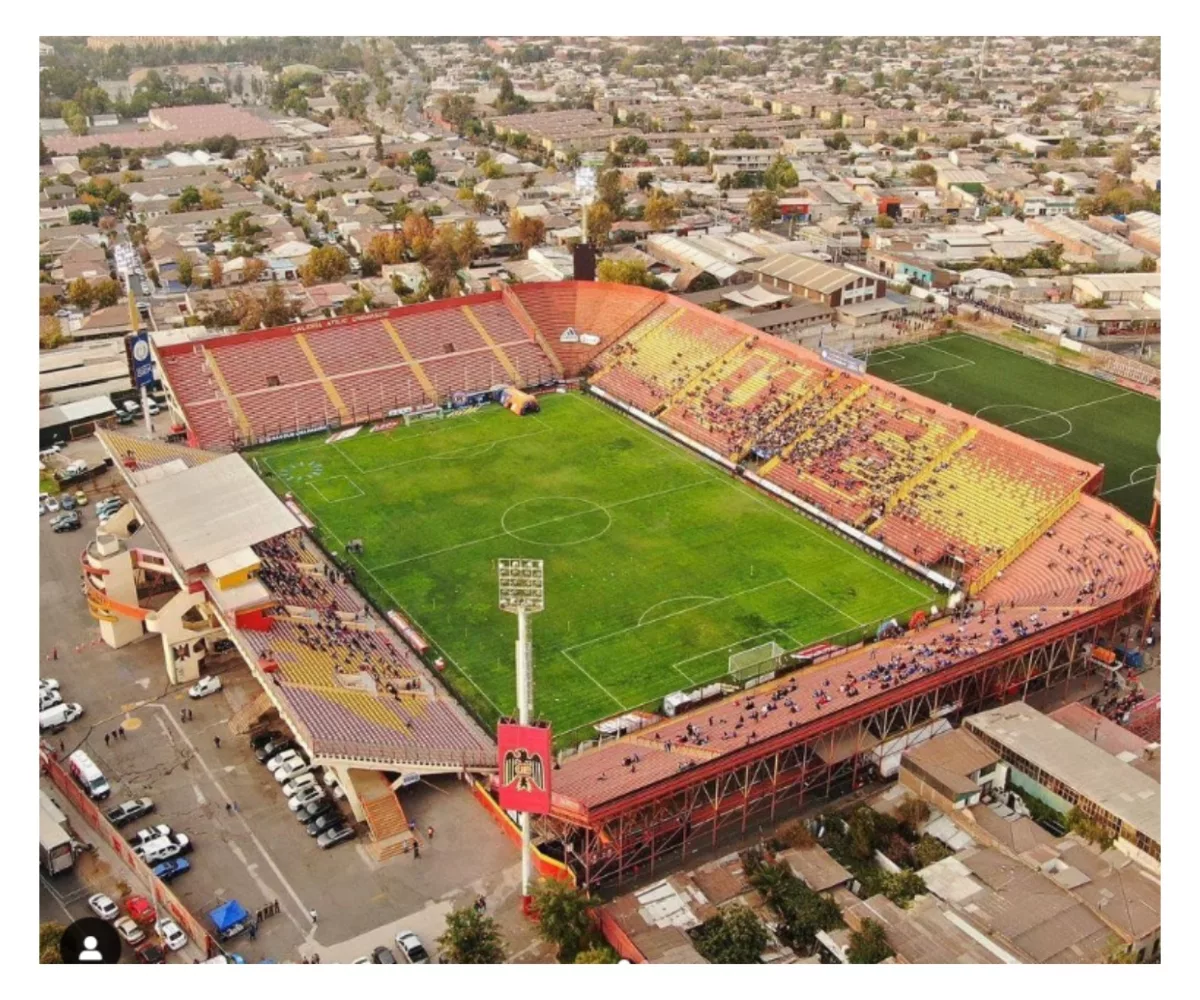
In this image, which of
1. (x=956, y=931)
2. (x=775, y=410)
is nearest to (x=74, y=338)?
(x=775, y=410)

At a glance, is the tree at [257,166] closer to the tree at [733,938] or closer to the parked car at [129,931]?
the parked car at [129,931]

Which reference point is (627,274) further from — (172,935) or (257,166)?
(172,935)

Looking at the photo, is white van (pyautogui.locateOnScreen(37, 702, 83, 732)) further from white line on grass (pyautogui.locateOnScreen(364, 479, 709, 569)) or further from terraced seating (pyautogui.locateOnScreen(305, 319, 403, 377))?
terraced seating (pyautogui.locateOnScreen(305, 319, 403, 377))

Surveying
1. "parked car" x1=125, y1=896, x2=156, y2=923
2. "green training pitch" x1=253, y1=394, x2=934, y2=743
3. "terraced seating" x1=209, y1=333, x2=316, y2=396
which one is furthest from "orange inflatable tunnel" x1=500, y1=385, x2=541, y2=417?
"parked car" x1=125, y1=896, x2=156, y2=923

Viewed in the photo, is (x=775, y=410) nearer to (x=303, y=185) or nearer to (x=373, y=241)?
(x=373, y=241)

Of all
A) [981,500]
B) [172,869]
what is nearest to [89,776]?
[172,869]

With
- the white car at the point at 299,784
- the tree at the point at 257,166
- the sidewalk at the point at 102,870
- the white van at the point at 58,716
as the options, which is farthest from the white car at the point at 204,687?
the tree at the point at 257,166
